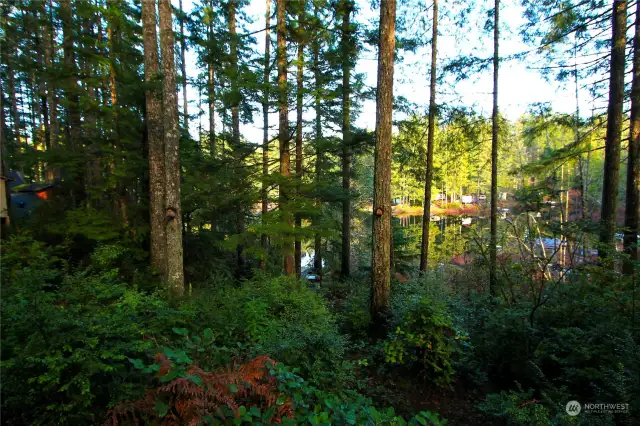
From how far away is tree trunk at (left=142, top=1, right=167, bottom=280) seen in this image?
615cm

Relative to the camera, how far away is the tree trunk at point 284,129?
6882 mm

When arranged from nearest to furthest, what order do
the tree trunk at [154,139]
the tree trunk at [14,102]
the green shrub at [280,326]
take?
the green shrub at [280,326] → the tree trunk at [154,139] → the tree trunk at [14,102]

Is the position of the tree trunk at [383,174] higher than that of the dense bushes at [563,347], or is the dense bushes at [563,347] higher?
the tree trunk at [383,174]

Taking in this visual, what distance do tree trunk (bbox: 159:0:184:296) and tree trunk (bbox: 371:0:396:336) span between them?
13.3ft

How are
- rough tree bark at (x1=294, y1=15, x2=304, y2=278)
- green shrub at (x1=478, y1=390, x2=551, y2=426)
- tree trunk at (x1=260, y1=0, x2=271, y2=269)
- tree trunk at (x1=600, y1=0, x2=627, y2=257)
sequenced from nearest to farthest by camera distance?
green shrub at (x1=478, y1=390, x2=551, y2=426)
tree trunk at (x1=600, y1=0, x2=627, y2=257)
tree trunk at (x1=260, y1=0, x2=271, y2=269)
rough tree bark at (x1=294, y1=15, x2=304, y2=278)

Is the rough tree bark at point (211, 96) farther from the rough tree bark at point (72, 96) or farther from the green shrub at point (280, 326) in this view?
the green shrub at point (280, 326)

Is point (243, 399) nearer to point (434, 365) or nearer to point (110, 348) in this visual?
point (110, 348)

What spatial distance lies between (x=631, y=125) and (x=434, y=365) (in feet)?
26.2

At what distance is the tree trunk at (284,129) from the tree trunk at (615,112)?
24.7 feet

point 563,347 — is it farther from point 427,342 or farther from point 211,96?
point 211,96

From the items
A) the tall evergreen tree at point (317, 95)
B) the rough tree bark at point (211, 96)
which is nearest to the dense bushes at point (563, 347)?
the tall evergreen tree at point (317, 95)

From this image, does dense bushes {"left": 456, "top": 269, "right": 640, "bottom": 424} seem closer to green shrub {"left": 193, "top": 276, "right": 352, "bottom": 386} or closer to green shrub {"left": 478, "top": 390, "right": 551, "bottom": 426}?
green shrub {"left": 478, "top": 390, "right": 551, "bottom": 426}

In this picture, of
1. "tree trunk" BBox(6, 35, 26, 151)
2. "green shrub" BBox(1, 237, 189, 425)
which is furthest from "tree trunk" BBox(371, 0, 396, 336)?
"tree trunk" BBox(6, 35, 26, 151)

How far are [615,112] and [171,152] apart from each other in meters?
10.4
